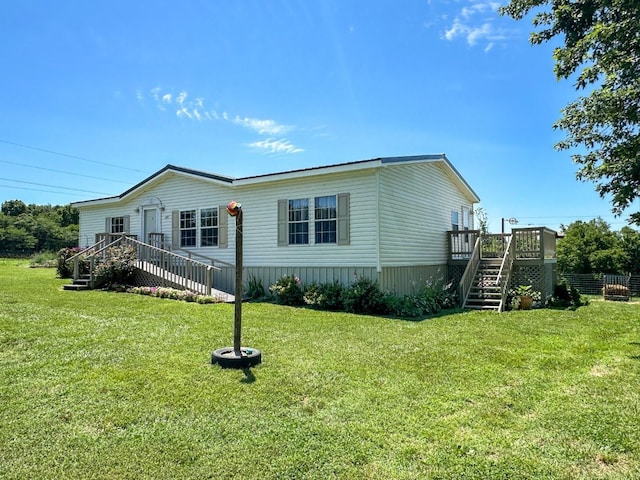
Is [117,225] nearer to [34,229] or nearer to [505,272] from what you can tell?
[505,272]

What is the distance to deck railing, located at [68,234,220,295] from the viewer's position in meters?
12.0

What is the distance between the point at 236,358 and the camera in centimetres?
496

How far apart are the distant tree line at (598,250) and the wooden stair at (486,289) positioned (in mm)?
23914

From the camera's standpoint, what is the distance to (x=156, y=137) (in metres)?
25.6

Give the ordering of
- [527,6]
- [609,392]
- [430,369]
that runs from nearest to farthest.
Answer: [609,392] < [430,369] < [527,6]

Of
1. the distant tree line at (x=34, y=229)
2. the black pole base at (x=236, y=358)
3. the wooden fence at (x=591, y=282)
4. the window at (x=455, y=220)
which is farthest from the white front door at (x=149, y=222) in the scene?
the distant tree line at (x=34, y=229)

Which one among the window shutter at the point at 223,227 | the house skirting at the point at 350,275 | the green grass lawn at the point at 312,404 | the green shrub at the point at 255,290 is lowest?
the green grass lawn at the point at 312,404

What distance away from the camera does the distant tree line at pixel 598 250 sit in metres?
30.8

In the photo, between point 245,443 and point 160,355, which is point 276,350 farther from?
point 245,443

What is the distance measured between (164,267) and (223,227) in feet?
7.59

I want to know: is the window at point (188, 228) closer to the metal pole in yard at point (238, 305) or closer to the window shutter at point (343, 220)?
the window shutter at point (343, 220)

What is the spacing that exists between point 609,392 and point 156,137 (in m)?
26.3

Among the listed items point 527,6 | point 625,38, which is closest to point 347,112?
point 527,6

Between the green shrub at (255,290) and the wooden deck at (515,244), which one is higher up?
the wooden deck at (515,244)
